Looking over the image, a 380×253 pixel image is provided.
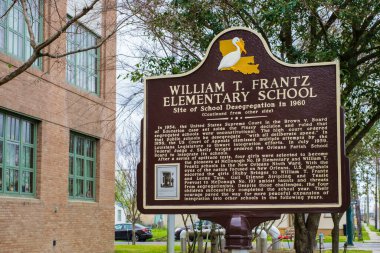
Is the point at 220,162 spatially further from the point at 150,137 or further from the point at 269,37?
the point at 269,37

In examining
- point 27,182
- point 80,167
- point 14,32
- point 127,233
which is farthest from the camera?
point 127,233

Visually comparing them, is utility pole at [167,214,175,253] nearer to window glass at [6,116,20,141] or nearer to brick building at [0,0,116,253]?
brick building at [0,0,116,253]

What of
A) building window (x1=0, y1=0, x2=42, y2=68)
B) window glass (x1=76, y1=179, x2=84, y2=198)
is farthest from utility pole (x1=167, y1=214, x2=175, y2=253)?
window glass (x1=76, y1=179, x2=84, y2=198)

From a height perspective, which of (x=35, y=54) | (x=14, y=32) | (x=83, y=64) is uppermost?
(x=14, y=32)

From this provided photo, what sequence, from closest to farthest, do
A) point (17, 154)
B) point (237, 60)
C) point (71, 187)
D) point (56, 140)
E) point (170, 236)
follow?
1. point (237, 60)
2. point (170, 236)
3. point (17, 154)
4. point (56, 140)
5. point (71, 187)

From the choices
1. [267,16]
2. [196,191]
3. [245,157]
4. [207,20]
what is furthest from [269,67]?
[207,20]

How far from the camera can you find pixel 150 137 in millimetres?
8805

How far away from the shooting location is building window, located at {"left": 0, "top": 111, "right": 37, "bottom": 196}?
18.9 meters

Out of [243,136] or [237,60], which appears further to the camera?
[237,60]

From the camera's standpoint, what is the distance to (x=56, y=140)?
2170cm

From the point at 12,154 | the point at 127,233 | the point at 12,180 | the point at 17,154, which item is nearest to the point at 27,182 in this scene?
the point at 12,180

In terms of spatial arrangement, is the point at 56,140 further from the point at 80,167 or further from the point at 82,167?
the point at 82,167

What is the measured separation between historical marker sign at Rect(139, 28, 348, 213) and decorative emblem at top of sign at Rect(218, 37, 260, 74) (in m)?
0.01

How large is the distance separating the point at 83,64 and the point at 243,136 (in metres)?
16.7
